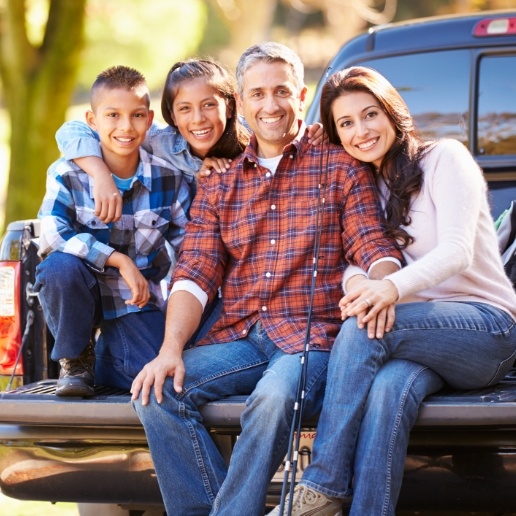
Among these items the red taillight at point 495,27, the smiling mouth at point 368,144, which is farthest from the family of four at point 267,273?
the red taillight at point 495,27

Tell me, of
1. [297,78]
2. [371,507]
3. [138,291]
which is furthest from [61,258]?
[371,507]

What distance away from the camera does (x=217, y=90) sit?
4180mm

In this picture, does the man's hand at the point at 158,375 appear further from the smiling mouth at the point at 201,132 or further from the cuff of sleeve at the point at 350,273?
the smiling mouth at the point at 201,132

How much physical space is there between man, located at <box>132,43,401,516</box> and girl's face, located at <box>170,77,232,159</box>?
178 mm

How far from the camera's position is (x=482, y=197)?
3.74 m

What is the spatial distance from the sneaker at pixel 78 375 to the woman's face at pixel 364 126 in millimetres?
1219

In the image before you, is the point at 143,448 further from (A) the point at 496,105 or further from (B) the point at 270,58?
(A) the point at 496,105

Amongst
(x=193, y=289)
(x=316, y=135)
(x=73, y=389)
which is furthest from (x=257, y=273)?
(x=73, y=389)

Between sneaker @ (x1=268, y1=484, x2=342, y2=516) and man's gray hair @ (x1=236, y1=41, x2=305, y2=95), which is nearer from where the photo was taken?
sneaker @ (x1=268, y1=484, x2=342, y2=516)

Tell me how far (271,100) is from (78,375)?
1218 mm

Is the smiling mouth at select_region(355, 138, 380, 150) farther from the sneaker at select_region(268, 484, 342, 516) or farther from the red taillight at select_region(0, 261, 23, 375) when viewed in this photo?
the red taillight at select_region(0, 261, 23, 375)

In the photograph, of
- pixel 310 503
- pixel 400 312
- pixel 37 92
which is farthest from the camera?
pixel 37 92

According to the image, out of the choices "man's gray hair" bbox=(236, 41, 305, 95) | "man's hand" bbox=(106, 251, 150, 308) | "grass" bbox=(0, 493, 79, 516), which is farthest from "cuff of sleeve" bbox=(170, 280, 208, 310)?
"grass" bbox=(0, 493, 79, 516)

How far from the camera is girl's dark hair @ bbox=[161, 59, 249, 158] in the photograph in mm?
4168
